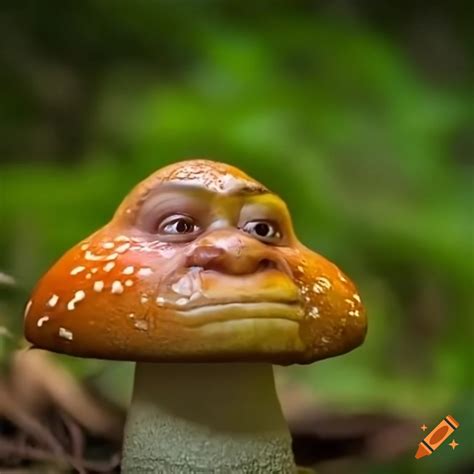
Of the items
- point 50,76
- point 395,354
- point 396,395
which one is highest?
point 50,76

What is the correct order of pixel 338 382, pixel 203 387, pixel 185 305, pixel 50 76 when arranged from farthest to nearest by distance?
pixel 50 76 → pixel 338 382 → pixel 203 387 → pixel 185 305

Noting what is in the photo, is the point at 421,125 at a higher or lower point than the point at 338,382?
higher

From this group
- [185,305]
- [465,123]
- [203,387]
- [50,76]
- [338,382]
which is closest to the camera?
[185,305]

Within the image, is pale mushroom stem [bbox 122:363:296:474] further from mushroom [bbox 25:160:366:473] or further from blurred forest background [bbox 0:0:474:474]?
blurred forest background [bbox 0:0:474:474]

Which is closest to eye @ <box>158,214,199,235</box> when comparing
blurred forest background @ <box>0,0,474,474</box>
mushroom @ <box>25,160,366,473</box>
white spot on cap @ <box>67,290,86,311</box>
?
mushroom @ <box>25,160,366,473</box>

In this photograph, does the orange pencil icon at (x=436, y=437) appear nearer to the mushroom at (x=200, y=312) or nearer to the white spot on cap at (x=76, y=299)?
the mushroom at (x=200, y=312)

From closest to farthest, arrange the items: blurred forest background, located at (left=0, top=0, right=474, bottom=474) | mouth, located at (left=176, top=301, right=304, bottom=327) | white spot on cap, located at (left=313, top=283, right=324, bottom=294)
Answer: mouth, located at (left=176, top=301, right=304, bottom=327) < white spot on cap, located at (left=313, top=283, right=324, bottom=294) < blurred forest background, located at (left=0, top=0, right=474, bottom=474)

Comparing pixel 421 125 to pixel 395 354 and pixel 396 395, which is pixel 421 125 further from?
pixel 396 395

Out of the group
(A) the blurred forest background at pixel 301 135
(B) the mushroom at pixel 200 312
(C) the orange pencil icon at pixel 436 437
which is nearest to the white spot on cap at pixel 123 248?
(B) the mushroom at pixel 200 312

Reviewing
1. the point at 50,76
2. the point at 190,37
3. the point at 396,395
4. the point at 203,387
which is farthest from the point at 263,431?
the point at 50,76
